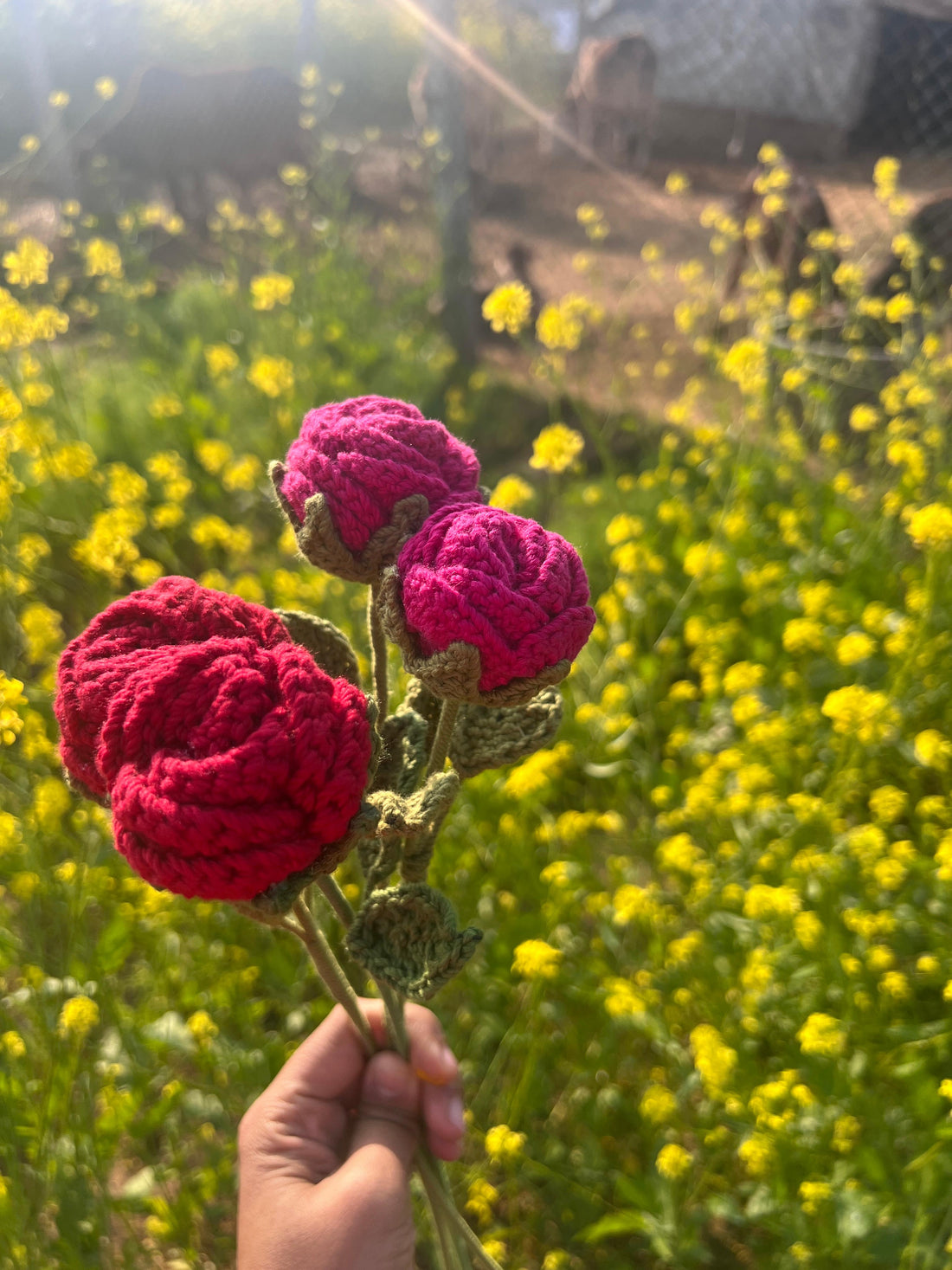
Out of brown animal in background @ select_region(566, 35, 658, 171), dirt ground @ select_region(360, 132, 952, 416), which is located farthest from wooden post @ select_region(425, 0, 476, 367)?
brown animal in background @ select_region(566, 35, 658, 171)

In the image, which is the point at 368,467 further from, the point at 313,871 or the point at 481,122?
the point at 481,122

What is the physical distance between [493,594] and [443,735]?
17cm

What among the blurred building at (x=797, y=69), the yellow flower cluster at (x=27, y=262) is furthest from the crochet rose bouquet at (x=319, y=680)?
the blurred building at (x=797, y=69)

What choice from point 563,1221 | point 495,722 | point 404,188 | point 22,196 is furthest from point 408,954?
point 22,196

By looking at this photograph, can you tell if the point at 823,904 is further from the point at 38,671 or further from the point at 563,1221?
the point at 38,671

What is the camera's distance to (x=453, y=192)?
467 centimetres

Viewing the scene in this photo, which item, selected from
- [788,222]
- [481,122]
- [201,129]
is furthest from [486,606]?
[201,129]

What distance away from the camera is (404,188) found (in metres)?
7.30

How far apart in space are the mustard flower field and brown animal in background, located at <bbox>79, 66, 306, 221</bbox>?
16.7 ft

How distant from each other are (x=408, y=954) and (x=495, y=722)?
0.71ft

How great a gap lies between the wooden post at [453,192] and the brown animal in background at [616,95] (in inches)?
95.6

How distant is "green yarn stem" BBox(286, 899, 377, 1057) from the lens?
2.36ft

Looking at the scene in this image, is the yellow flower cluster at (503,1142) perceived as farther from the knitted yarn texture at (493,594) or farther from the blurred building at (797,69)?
the blurred building at (797,69)

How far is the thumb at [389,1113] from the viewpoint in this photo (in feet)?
3.20
